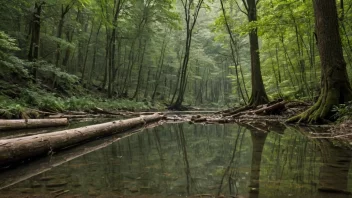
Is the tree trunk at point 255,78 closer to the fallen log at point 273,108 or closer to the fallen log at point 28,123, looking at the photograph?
the fallen log at point 273,108

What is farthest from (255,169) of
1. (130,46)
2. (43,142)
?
(130,46)

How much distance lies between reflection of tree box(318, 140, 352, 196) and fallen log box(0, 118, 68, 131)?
6.56 metres

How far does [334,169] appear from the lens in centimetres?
256

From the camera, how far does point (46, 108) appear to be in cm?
1011

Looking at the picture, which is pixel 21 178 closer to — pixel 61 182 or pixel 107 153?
pixel 61 182

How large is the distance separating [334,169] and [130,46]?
24526 mm

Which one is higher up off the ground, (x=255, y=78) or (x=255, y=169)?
(x=255, y=78)

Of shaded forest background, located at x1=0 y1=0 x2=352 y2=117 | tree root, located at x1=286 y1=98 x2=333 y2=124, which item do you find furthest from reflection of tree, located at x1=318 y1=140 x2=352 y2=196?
shaded forest background, located at x1=0 y1=0 x2=352 y2=117

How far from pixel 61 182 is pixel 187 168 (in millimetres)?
1259

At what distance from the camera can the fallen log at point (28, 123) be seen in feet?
19.8

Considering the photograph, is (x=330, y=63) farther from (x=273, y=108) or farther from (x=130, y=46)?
(x=130, y=46)

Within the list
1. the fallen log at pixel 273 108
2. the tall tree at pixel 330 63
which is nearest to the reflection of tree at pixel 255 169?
the tall tree at pixel 330 63

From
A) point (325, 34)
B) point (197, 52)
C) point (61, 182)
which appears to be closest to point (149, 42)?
point (197, 52)

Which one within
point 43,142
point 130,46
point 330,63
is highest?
point 130,46
